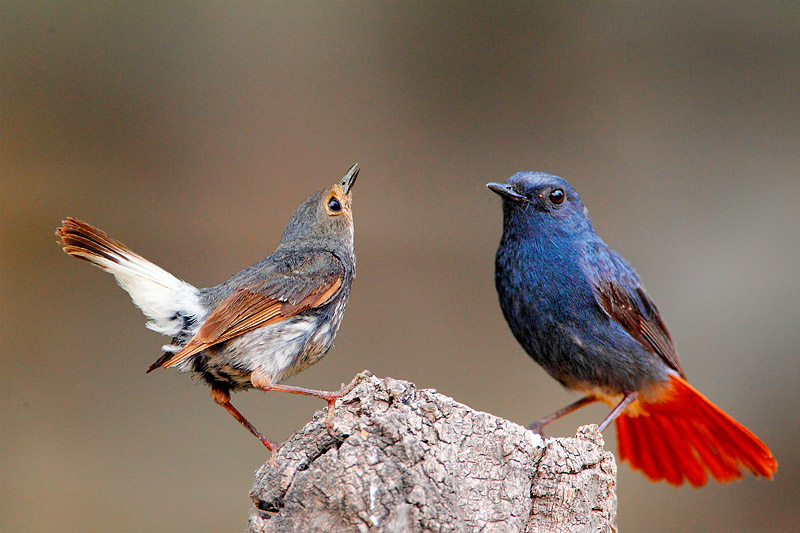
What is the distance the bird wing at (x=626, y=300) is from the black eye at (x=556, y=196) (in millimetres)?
220

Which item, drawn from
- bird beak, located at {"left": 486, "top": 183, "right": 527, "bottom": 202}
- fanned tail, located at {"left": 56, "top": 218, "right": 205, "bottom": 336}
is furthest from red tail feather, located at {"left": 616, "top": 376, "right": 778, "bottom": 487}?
fanned tail, located at {"left": 56, "top": 218, "right": 205, "bottom": 336}

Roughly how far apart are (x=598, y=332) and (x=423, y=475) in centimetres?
130

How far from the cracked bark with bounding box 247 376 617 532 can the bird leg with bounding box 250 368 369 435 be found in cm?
2

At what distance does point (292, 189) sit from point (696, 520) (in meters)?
3.16

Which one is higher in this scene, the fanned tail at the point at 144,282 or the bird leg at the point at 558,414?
the fanned tail at the point at 144,282

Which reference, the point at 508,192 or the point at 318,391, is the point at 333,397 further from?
the point at 508,192

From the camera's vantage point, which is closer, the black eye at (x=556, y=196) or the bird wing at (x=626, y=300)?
the bird wing at (x=626, y=300)

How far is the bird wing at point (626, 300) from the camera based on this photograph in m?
2.93

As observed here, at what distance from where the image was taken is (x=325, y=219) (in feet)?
9.26

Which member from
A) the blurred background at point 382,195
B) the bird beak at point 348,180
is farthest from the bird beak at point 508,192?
the blurred background at point 382,195

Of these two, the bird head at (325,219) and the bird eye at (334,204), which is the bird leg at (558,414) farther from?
the bird eye at (334,204)

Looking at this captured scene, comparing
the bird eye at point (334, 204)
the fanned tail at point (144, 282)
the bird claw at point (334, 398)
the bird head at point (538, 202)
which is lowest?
the bird claw at point (334, 398)

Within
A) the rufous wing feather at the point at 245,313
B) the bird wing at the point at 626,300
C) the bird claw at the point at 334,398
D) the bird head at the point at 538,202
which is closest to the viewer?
the bird claw at the point at 334,398

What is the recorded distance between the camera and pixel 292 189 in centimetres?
456
